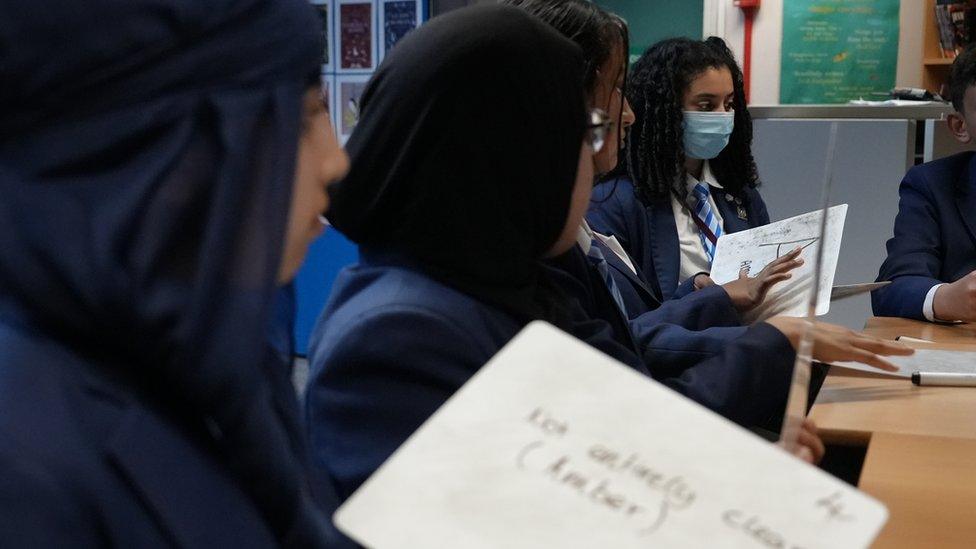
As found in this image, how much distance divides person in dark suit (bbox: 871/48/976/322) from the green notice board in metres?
2.01

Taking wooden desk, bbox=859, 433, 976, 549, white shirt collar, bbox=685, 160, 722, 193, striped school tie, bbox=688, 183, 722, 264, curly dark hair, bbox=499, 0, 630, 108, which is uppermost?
curly dark hair, bbox=499, 0, 630, 108

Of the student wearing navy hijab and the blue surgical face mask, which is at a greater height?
the student wearing navy hijab

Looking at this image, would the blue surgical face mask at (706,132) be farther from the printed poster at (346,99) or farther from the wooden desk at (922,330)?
the printed poster at (346,99)

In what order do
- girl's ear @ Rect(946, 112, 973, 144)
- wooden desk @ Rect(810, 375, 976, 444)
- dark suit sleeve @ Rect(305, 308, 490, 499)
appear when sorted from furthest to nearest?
girl's ear @ Rect(946, 112, 973, 144), wooden desk @ Rect(810, 375, 976, 444), dark suit sleeve @ Rect(305, 308, 490, 499)

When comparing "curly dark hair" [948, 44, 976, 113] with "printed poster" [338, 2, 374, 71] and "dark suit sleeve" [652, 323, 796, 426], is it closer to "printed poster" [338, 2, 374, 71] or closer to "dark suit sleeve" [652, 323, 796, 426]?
"dark suit sleeve" [652, 323, 796, 426]

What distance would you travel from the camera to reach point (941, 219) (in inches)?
94.3

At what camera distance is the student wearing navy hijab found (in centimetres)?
51

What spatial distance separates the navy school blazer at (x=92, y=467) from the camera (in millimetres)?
486

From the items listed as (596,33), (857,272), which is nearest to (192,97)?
(596,33)

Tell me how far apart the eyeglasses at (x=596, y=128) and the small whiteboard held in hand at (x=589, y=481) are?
2.08 ft

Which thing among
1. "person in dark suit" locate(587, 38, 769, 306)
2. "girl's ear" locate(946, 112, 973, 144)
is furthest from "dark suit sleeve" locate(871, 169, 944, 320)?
"person in dark suit" locate(587, 38, 769, 306)

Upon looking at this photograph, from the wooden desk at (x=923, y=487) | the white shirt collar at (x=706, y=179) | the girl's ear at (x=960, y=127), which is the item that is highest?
the girl's ear at (x=960, y=127)

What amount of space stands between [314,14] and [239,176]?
146 millimetres

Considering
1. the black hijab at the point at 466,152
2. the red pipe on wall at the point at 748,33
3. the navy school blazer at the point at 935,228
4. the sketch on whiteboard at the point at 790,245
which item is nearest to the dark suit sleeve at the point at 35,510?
the black hijab at the point at 466,152
